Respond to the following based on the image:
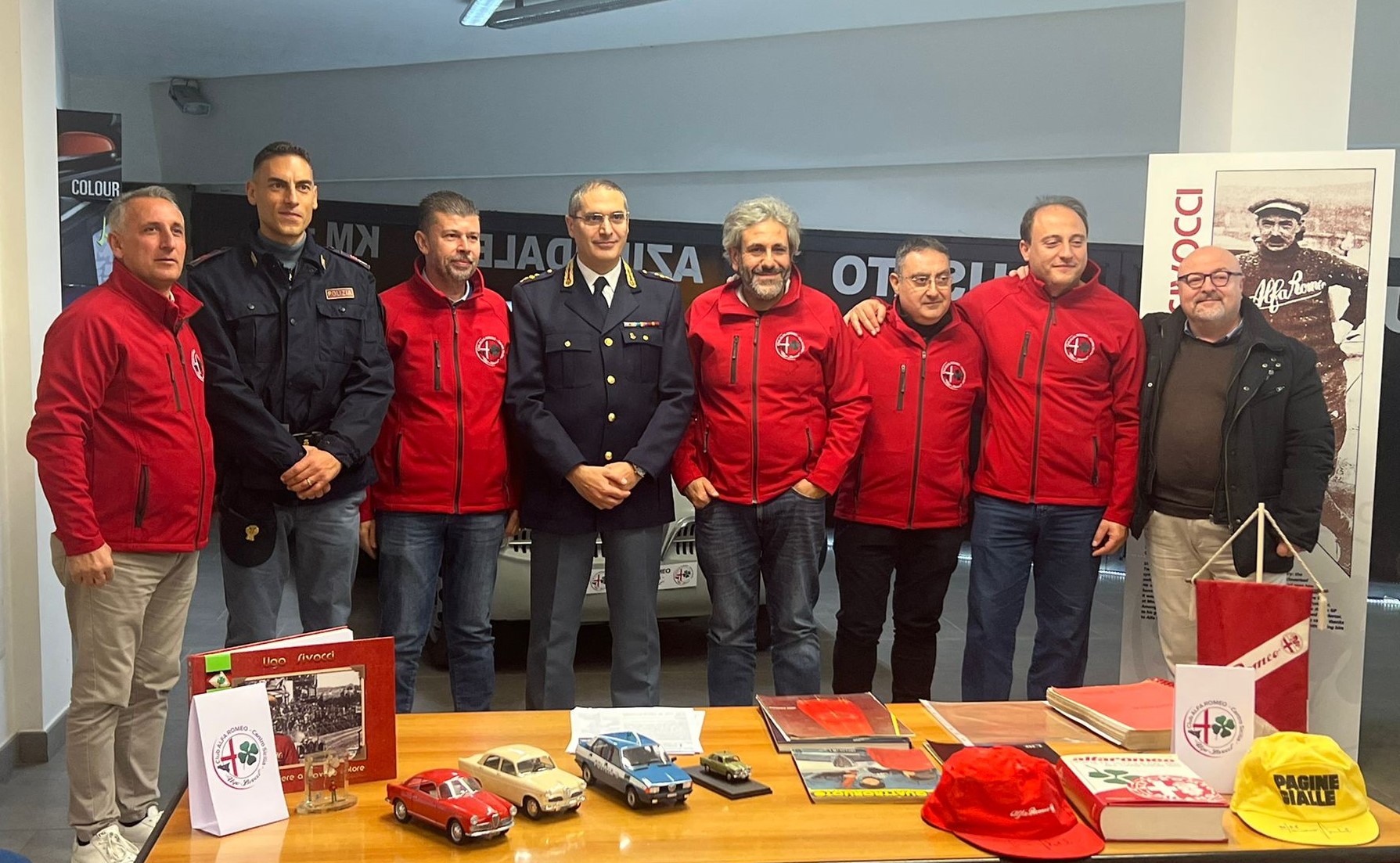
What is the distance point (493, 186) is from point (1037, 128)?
149 inches

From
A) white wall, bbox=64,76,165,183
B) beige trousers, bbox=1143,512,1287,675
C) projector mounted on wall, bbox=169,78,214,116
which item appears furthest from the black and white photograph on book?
white wall, bbox=64,76,165,183

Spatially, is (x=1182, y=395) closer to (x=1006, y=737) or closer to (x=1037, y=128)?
(x=1006, y=737)

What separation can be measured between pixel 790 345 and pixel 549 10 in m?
4.44

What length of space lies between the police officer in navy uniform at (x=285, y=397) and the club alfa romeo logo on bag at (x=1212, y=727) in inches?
83.2

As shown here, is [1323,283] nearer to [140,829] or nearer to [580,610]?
[580,610]

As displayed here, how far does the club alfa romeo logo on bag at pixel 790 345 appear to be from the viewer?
134 inches

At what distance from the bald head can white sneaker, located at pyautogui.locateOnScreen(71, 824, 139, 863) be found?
3060mm

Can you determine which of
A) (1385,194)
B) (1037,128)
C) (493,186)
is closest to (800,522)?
(1385,194)

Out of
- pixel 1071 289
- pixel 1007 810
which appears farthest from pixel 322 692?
pixel 1071 289

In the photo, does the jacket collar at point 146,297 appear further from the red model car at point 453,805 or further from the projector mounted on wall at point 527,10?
the projector mounted on wall at point 527,10

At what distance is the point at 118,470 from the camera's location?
9.12 feet

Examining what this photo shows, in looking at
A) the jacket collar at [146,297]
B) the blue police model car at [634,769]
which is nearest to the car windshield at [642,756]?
the blue police model car at [634,769]

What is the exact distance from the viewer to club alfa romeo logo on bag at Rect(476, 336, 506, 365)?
338 centimetres

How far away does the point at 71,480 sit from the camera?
8.84ft
